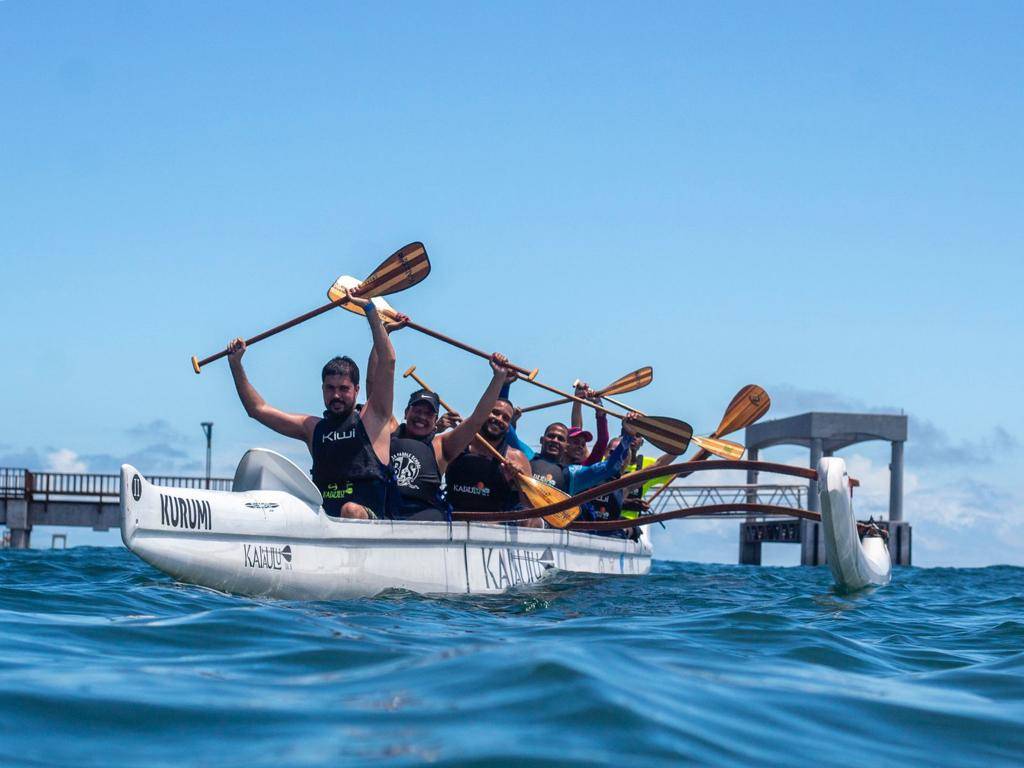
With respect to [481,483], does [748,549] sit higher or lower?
lower

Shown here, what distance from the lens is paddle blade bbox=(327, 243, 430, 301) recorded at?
29.6 ft

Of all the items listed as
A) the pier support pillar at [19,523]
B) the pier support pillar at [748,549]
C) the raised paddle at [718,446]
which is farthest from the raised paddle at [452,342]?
the pier support pillar at [748,549]

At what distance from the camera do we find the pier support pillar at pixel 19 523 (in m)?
27.2

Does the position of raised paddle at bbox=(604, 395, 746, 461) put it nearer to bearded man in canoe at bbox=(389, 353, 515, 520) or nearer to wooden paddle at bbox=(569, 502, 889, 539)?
wooden paddle at bbox=(569, 502, 889, 539)

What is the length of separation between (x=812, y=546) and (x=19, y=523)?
64.1 feet

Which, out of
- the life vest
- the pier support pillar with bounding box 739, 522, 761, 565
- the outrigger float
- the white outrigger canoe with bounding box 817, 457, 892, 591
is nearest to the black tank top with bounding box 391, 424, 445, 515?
the outrigger float

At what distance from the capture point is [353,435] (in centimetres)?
759

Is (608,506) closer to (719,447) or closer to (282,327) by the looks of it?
(719,447)

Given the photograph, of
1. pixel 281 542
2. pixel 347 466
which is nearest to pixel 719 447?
pixel 347 466

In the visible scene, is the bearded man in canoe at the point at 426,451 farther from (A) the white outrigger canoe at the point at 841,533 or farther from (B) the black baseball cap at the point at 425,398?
(A) the white outrigger canoe at the point at 841,533

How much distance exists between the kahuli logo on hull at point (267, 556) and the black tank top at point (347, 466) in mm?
944

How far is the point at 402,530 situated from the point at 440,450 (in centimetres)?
114

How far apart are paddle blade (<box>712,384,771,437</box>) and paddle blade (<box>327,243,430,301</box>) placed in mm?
6264

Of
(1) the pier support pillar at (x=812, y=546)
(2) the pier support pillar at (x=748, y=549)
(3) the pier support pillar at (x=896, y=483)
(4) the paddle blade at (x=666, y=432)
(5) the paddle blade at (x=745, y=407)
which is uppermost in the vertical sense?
(5) the paddle blade at (x=745, y=407)
